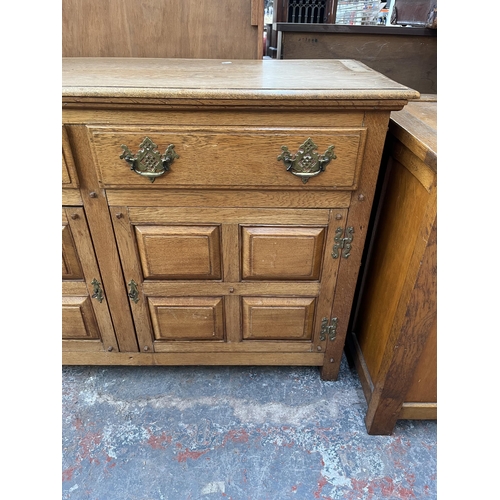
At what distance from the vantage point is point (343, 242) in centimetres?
96

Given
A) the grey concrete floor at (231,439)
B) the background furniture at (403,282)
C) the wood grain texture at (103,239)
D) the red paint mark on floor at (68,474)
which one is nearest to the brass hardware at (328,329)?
the background furniture at (403,282)

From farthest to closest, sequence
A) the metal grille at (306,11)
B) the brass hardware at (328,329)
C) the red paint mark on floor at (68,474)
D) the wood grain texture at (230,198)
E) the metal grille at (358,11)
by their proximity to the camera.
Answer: the metal grille at (306,11) < the metal grille at (358,11) < the brass hardware at (328,329) < the red paint mark on floor at (68,474) < the wood grain texture at (230,198)

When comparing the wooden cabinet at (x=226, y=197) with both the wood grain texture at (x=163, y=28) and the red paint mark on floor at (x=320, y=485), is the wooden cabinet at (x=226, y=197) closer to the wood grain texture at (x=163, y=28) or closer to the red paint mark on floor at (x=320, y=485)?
the wood grain texture at (x=163, y=28)

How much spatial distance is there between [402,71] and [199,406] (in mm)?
1459

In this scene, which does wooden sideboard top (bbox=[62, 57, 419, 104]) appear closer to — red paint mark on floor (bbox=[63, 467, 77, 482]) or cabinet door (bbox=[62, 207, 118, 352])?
cabinet door (bbox=[62, 207, 118, 352])

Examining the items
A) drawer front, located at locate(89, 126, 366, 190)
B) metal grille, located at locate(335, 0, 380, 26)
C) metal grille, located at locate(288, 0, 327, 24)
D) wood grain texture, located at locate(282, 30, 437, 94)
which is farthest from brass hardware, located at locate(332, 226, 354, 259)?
metal grille, located at locate(288, 0, 327, 24)

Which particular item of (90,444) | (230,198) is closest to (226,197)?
(230,198)

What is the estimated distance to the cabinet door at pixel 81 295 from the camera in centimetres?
95

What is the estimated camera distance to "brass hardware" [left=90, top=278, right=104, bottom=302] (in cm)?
104

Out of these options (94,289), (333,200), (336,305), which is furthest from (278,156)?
(94,289)

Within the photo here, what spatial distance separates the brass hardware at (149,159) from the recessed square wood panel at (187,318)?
40 centimetres

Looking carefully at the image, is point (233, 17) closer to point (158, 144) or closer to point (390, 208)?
point (158, 144)

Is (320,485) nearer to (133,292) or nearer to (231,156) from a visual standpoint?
(133,292)

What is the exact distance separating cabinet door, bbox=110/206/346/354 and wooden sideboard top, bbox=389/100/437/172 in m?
0.23
